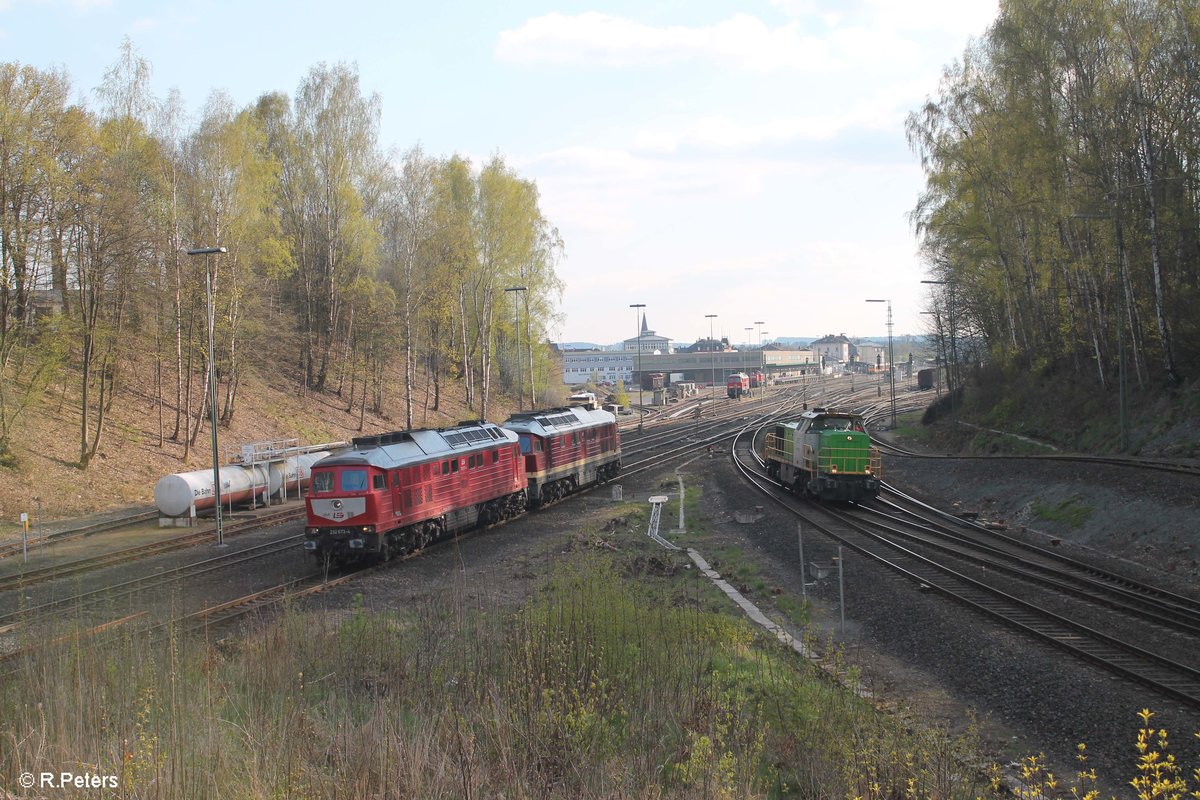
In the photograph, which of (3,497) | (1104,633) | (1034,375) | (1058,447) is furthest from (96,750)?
(1034,375)

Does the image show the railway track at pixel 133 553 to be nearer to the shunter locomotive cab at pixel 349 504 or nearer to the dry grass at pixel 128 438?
the dry grass at pixel 128 438

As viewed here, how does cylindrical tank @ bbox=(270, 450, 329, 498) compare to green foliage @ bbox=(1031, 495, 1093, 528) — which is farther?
cylindrical tank @ bbox=(270, 450, 329, 498)

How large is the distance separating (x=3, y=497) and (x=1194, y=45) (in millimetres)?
39460

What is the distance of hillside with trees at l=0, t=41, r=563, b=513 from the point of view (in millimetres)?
27828

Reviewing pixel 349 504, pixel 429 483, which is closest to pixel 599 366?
pixel 429 483

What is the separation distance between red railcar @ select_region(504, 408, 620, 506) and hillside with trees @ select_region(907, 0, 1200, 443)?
1866 cm

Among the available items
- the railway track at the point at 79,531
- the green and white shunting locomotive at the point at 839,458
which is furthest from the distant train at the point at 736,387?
the railway track at the point at 79,531

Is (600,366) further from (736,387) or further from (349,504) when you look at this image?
(349,504)

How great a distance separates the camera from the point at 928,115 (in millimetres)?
41844

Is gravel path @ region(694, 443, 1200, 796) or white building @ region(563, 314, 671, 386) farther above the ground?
white building @ region(563, 314, 671, 386)

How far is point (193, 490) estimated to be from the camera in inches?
1042

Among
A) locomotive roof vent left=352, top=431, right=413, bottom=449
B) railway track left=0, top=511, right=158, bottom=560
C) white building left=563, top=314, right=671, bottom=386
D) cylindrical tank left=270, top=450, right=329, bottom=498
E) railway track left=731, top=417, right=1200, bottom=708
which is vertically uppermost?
white building left=563, top=314, right=671, bottom=386

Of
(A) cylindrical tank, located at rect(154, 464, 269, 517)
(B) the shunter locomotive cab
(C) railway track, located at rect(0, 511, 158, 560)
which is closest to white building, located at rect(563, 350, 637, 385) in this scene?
(A) cylindrical tank, located at rect(154, 464, 269, 517)

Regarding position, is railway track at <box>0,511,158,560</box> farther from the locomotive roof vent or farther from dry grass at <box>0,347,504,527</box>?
the locomotive roof vent
